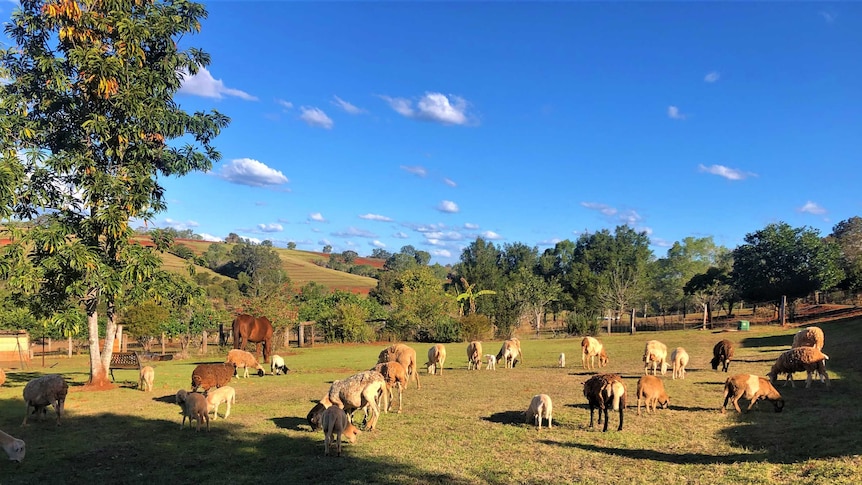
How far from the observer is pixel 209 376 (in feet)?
51.6

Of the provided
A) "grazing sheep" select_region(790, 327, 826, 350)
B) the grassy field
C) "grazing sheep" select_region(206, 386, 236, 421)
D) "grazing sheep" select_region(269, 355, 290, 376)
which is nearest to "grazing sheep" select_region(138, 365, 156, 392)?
the grassy field

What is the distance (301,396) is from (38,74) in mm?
14705

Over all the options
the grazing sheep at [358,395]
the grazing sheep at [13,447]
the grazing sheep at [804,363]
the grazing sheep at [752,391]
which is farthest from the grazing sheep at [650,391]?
the grazing sheep at [13,447]

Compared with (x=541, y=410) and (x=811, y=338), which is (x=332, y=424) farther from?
(x=811, y=338)

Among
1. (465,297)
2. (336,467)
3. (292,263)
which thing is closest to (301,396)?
(336,467)

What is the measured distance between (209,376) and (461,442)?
9340 millimetres

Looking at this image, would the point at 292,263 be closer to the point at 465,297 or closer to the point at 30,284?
the point at 465,297

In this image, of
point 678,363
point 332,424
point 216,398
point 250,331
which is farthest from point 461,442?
point 250,331

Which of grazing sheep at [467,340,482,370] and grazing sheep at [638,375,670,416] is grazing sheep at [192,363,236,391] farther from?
grazing sheep at [638,375,670,416]

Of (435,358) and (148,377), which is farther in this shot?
(435,358)

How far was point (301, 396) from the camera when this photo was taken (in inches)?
652

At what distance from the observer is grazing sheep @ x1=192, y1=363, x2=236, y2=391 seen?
1547 centimetres

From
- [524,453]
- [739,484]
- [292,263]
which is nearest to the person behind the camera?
[739,484]

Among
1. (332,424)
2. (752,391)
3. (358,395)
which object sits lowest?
(752,391)
